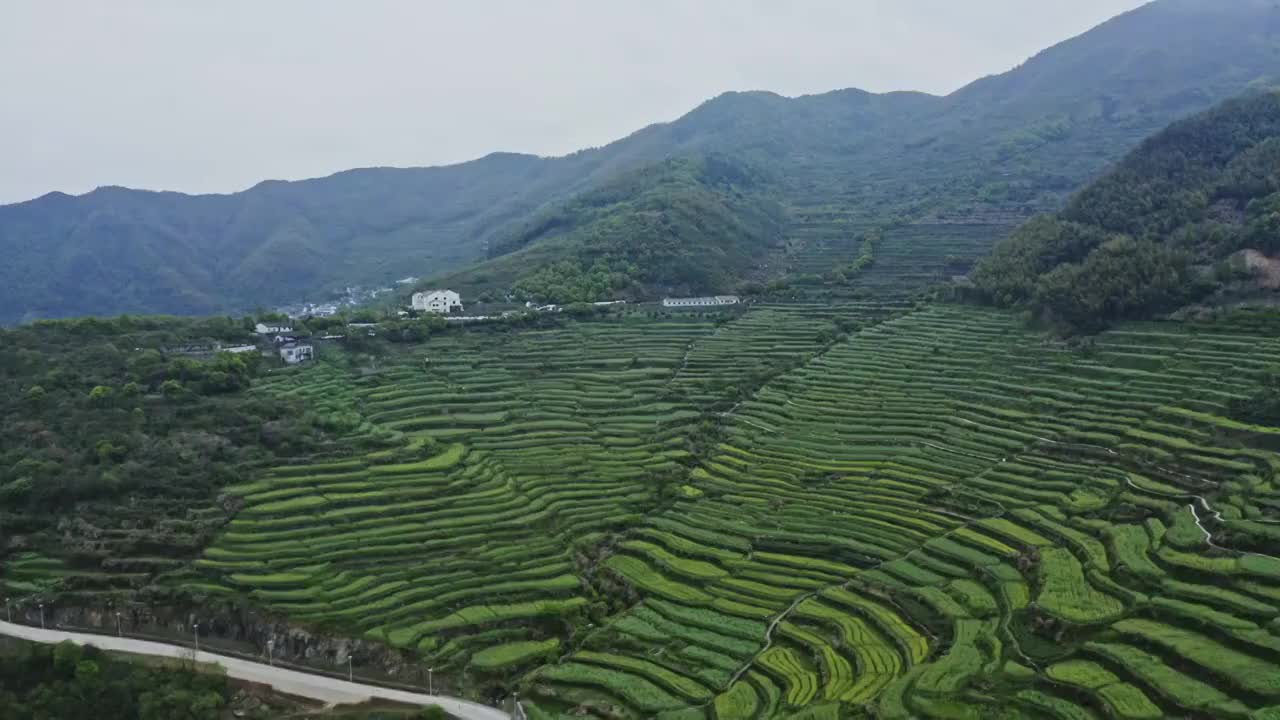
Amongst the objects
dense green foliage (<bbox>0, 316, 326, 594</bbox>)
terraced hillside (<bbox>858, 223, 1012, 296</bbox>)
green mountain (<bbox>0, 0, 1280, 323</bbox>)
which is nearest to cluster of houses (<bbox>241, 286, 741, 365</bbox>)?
dense green foliage (<bbox>0, 316, 326, 594</bbox>)

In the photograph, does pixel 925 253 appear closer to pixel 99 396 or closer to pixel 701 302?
pixel 701 302

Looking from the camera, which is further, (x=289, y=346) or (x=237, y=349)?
(x=289, y=346)

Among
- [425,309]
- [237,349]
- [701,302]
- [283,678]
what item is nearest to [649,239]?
[701,302]

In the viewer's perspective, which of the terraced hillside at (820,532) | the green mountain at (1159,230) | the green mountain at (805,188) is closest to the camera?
the terraced hillside at (820,532)

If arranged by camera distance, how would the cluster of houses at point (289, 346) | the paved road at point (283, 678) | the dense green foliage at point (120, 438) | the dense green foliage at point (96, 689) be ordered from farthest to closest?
the cluster of houses at point (289, 346)
the dense green foliage at point (120, 438)
the paved road at point (283, 678)
the dense green foliage at point (96, 689)

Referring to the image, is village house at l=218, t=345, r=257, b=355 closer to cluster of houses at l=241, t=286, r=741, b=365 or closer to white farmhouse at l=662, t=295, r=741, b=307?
cluster of houses at l=241, t=286, r=741, b=365

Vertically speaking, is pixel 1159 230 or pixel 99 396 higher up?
pixel 99 396

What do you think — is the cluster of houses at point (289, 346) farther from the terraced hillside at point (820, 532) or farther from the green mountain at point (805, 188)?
the green mountain at point (805, 188)

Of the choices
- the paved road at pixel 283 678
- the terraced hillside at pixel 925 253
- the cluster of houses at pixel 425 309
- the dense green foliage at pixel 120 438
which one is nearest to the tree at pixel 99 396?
the dense green foliage at pixel 120 438
